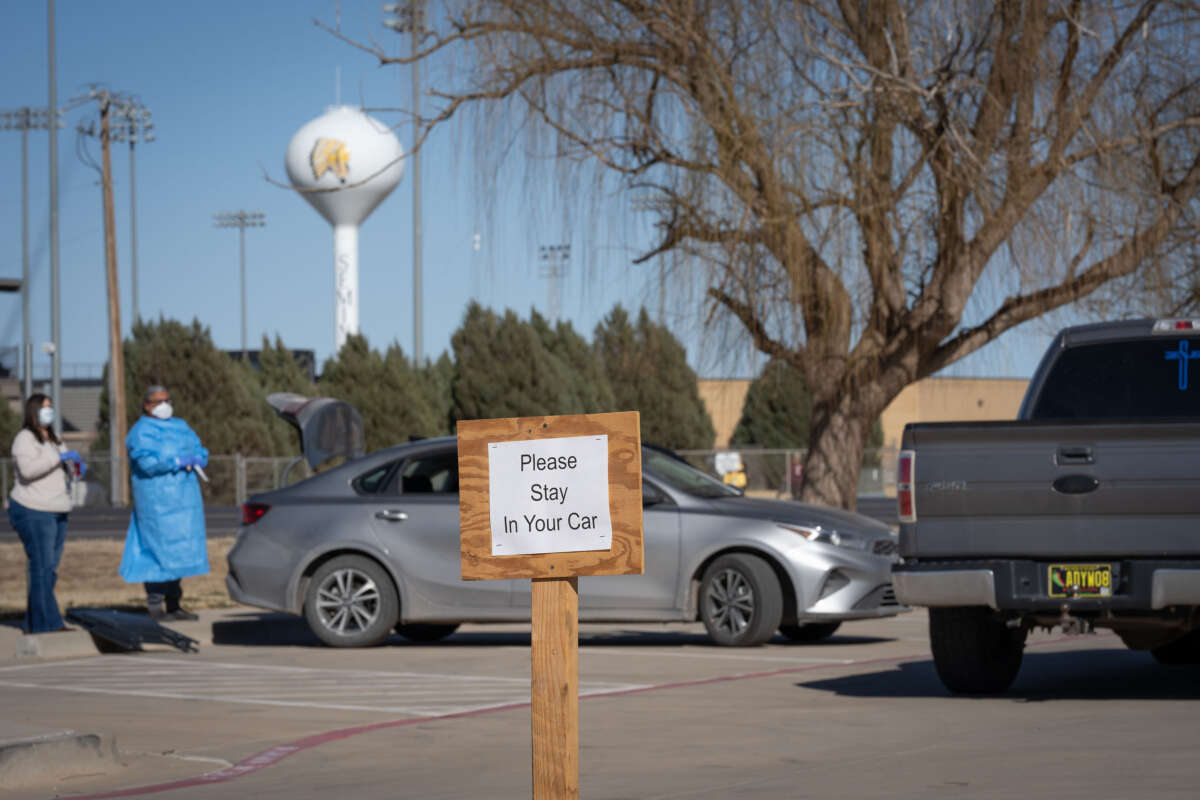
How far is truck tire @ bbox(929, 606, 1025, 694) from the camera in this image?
952cm

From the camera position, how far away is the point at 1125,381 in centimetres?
1020

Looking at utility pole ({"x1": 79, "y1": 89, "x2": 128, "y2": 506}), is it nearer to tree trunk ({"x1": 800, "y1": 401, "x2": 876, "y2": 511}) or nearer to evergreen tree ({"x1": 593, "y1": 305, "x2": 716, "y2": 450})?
evergreen tree ({"x1": 593, "y1": 305, "x2": 716, "y2": 450})

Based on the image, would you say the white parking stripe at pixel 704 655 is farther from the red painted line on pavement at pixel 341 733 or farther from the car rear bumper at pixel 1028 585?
the car rear bumper at pixel 1028 585

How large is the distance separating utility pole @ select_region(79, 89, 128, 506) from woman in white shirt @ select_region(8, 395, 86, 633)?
33386 millimetres

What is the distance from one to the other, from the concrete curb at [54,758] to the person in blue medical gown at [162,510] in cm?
627

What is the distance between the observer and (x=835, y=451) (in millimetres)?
15969

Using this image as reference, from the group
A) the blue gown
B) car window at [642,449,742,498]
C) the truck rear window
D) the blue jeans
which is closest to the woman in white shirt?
the blue jeans

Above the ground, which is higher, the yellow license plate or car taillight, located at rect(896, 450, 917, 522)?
car taillight, located at rect(896, 450, 917, 522)

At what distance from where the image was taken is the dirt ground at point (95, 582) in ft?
57.0

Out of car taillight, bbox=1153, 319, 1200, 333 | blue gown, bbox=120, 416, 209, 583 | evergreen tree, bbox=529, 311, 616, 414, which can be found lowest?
blue gown, bbox=120, 416, 209, 583

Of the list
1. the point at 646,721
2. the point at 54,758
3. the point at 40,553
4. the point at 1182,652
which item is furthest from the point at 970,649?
the point at 40,553

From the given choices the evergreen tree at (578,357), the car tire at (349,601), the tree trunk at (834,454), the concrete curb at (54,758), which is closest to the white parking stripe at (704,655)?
the car tire at (349,601)

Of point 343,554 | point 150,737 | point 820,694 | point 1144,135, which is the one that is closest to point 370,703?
point 150,737

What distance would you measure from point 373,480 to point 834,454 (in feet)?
15.1
